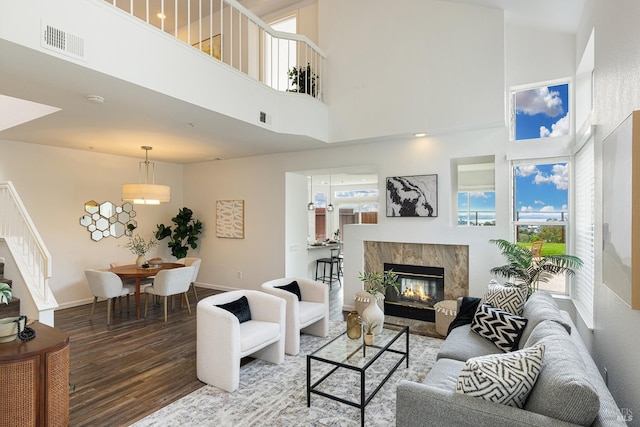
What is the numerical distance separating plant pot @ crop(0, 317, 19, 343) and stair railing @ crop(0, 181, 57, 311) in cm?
129

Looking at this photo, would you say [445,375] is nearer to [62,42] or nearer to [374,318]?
[374,318]

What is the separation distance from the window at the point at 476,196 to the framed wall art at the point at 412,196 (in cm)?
128

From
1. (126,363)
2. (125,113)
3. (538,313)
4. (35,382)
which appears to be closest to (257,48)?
(125,113)

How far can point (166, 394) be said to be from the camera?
3047 mm

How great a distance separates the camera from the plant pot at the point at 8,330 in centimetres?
235

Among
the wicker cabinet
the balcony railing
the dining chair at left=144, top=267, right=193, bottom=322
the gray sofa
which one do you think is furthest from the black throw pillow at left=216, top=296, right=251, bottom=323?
the balcony railing

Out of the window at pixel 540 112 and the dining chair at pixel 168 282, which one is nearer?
the window at pixel 540 112

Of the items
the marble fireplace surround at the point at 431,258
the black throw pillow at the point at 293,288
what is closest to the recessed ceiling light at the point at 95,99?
the black throw pillow at the point at 293,288

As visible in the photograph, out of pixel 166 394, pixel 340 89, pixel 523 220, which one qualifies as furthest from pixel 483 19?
pixel 166 394

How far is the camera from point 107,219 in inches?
261

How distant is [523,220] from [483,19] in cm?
269

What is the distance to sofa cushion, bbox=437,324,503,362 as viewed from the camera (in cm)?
272

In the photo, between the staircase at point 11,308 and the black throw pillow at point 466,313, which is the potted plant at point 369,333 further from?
the staircase at point 11,308

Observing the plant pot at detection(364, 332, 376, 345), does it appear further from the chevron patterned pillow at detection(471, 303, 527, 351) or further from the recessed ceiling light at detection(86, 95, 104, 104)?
the recessed ceiling light at detection(86, 95, 104, 104)
